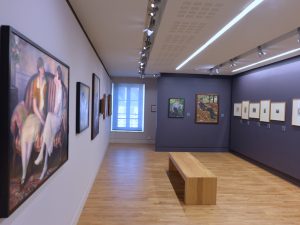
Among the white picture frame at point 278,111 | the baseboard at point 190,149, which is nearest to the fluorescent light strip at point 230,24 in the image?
the white picture frame at point 278,111

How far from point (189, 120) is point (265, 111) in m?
3.04

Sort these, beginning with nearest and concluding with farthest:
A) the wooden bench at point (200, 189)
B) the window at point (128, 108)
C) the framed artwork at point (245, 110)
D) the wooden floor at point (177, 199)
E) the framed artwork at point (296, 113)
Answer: the wooden floor at point (177, 199), the wooden bench at point (200, 189), the framed artwork at point (296, 113), the framed artwork at point (245, 110), the window at point (128, 108)

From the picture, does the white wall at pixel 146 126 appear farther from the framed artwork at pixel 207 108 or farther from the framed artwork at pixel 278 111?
the framed artwork at pixel 278 111

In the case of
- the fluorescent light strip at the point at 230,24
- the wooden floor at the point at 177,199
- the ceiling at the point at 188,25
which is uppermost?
the fluorescent light strip at the point at 230,24

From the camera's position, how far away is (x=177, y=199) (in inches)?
184

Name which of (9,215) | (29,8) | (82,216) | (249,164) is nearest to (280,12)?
(29,8)

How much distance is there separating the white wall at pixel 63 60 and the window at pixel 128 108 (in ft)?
23.4

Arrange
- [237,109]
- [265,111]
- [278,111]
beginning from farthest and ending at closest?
[237,109] → [265,111] → [278,111]

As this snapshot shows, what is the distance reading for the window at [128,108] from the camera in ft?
37.5

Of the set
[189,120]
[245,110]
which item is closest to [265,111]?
[245,110]

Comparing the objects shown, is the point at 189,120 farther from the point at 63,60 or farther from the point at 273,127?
the point at 63,60

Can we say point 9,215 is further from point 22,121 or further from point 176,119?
point 176,119

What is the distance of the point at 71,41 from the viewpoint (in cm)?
308

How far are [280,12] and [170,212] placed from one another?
3160 millimetres
